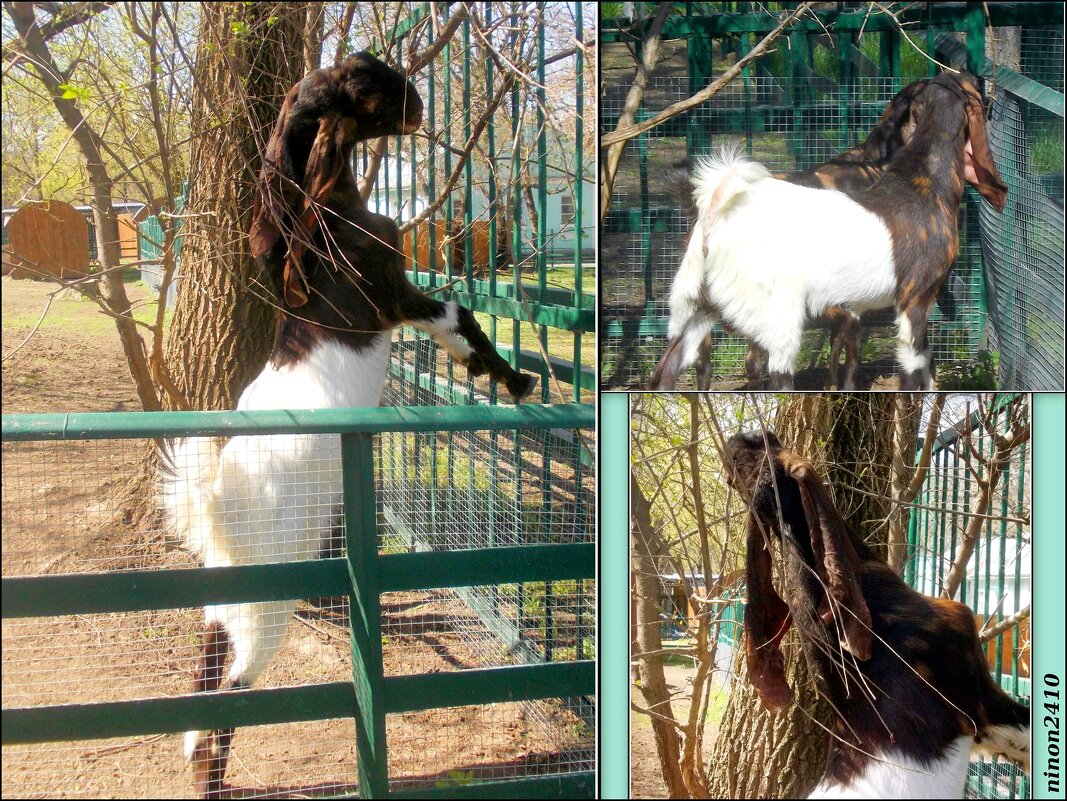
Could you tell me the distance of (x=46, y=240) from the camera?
2.44m

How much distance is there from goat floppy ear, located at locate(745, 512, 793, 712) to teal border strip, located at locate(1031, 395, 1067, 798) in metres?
0.71

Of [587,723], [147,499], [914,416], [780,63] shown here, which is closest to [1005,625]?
[914,416]

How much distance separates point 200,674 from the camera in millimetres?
2307

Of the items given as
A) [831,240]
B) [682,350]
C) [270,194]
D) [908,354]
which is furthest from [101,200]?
[908,354]

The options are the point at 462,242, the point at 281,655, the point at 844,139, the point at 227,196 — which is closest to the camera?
the point at 844,139

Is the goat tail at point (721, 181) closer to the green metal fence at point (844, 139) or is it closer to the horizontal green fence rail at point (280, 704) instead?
the green metal fence at point (844, 139)

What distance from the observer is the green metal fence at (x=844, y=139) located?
7.36 ft

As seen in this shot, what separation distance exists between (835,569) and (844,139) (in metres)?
1.07

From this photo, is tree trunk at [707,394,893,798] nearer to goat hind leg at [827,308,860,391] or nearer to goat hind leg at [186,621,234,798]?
goat hind leg at [827,308,860,391]

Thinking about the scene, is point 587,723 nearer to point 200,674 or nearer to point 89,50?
point 200,674

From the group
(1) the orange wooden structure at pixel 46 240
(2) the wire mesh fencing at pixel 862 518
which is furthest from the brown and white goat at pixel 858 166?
(1) the orange wooden structure at pixel 46 240

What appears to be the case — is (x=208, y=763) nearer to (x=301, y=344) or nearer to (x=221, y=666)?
(x=221, y=666)

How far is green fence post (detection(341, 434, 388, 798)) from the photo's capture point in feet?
7.29

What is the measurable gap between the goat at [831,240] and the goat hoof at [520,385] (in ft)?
1.95
